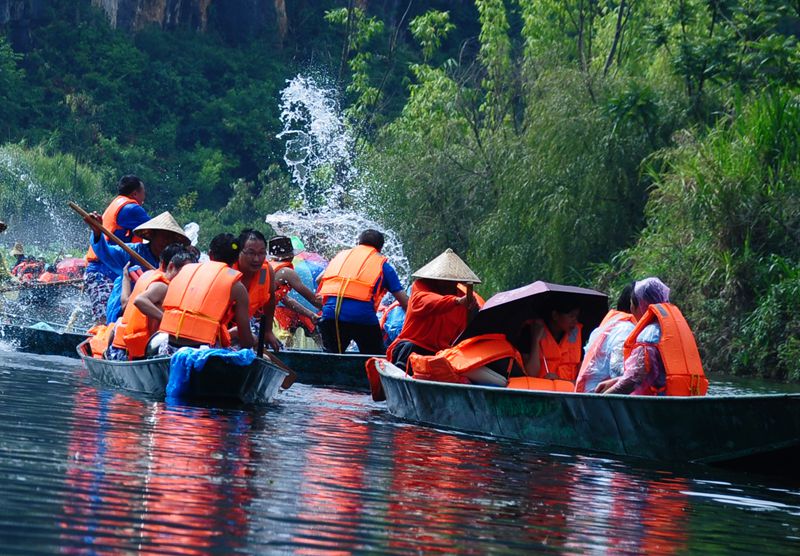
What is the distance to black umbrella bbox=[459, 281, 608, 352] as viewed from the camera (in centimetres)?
940

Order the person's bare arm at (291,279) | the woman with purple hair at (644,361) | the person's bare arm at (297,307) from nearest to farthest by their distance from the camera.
A: the woman with purple hair at (644,361) → the person's bare arm at (291,279) → the person's bare arm at (297,307)

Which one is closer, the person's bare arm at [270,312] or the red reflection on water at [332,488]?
the red reflection on water at [332,488]

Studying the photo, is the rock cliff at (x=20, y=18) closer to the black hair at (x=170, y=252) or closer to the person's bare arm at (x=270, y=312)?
the person's bare arm at (x=270, y=312)

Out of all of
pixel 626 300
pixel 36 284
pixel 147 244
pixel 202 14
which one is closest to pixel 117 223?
pixel 147 244

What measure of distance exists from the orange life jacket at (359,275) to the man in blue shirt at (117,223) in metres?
1.74

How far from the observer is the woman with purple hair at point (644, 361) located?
8711mm

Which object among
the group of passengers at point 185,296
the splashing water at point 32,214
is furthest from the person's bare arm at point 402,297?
the splashing water at point 32,214

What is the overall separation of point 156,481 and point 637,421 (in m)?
3.22

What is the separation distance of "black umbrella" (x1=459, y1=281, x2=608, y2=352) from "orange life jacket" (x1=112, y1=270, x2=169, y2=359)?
Answer: 2.40 m

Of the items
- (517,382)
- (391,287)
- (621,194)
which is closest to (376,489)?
(517,382)

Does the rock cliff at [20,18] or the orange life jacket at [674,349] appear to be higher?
the rock cliff at [20,18]

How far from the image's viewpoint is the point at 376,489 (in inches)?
268

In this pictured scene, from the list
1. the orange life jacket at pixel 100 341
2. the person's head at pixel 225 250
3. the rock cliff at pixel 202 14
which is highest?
the rock cliff at pixel 202 14

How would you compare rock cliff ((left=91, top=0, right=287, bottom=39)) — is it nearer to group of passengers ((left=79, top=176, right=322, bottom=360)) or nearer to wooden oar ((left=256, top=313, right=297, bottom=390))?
group of passengers ((left=79, top=176, right=322, bottom=360))
